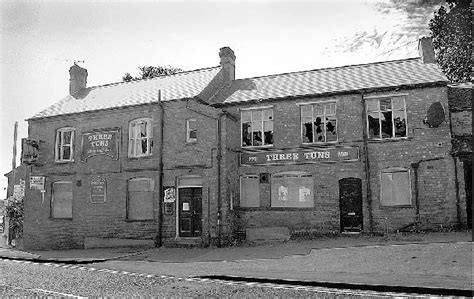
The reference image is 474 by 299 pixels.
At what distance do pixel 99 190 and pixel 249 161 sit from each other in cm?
811

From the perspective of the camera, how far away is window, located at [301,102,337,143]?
19.2m

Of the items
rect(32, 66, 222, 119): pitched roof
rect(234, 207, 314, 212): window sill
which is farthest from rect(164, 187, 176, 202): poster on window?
rect(32, 66, 222, 119): pitched roof

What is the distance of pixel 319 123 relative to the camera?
1934 centimetres

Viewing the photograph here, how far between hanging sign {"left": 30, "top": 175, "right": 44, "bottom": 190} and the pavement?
4568mm

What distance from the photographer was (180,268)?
13453 millimetres

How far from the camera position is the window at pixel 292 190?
18.8 m

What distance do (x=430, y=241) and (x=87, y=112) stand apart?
1789cm

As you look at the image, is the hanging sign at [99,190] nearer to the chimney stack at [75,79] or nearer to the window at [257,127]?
the window at [257,127]

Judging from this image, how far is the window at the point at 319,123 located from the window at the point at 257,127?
5.46 feet

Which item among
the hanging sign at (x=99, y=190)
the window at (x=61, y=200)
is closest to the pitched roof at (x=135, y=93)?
the hanging sign at (x=99, y=190)

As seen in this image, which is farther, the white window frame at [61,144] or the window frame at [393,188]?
the white window frame at [61,144]

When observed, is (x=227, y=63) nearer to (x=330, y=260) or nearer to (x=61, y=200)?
(x=61, y=200)

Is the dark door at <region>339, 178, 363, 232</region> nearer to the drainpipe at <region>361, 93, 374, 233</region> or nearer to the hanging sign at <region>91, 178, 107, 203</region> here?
the drainpipe at <region>361, 93, 374, 233</region>

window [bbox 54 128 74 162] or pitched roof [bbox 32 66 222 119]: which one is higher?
pitched roof [bbox 32 66 222 119]
